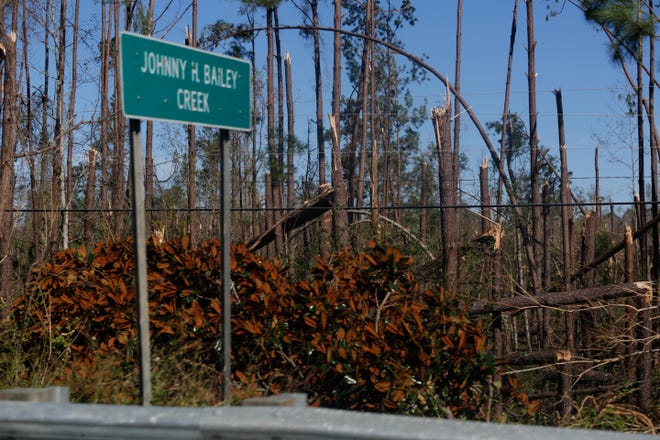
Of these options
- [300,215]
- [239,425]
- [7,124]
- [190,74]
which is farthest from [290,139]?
[239,425]

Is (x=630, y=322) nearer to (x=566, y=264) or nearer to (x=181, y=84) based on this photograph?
(x=566, y=264)

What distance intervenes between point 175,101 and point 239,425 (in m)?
2.21

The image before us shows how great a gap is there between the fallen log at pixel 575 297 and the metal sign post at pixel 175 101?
4.39 m

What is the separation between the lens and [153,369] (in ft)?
18.7

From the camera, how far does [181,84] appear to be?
463 centimetres

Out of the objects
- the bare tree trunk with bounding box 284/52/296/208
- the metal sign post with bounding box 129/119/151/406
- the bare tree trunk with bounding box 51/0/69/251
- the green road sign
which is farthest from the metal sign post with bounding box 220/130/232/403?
the bare tree trunk with bounding box 284/52/296/208

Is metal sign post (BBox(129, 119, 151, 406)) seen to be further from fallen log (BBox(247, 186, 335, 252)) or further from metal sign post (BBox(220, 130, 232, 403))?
fallen log (BBox(247, 186, 335, 252))

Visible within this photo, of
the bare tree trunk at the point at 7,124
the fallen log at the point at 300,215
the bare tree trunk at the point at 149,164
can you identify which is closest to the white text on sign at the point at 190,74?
the bare tree trunk at the point at 7,124

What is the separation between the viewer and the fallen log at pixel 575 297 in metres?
8.72

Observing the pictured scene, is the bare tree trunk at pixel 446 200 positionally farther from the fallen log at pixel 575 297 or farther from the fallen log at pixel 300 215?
the fallen log at pixel 300 215

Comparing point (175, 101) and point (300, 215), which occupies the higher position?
point (175, 101)

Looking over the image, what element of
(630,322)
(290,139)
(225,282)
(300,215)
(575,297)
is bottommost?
(630,322)

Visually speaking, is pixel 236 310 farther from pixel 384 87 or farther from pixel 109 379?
pixel 384 87

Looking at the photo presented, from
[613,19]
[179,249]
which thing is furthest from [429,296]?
[613,19]
